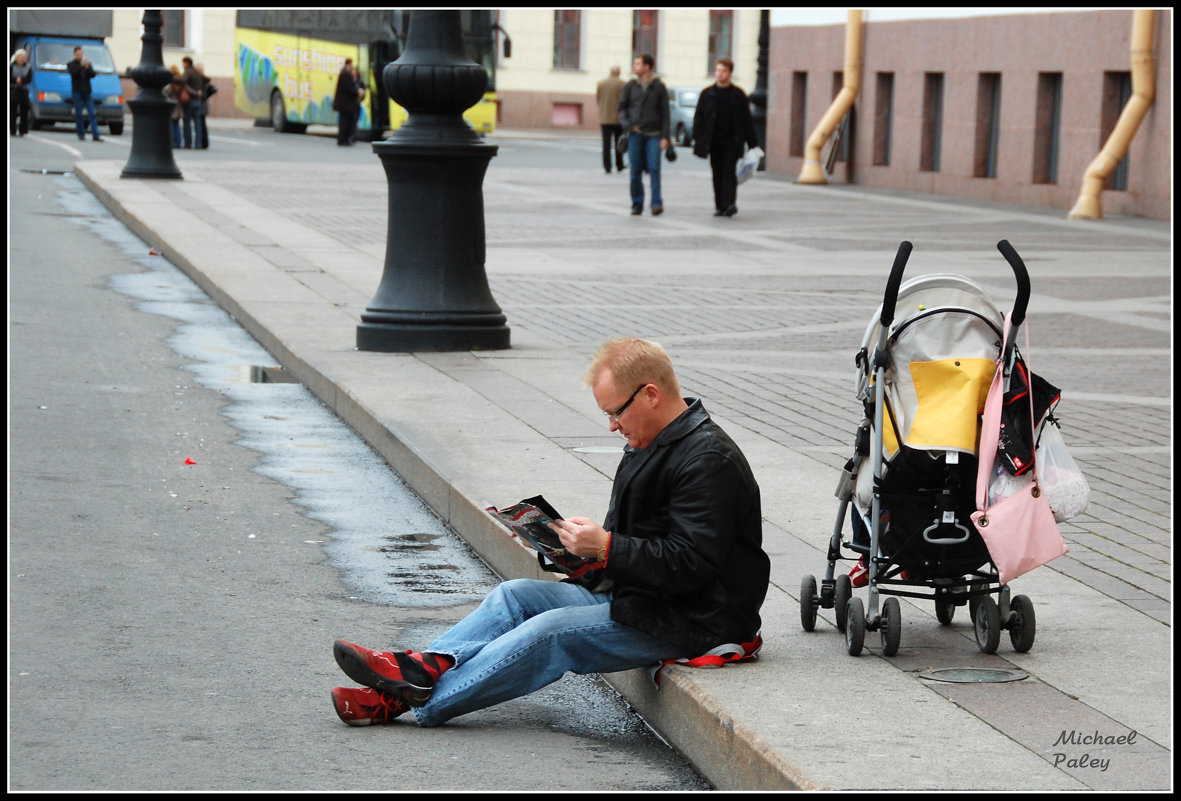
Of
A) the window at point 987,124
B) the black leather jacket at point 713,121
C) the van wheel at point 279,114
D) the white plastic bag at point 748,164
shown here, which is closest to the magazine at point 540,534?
the black leather jacket at point 713,121

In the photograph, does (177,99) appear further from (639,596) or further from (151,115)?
(639,596)

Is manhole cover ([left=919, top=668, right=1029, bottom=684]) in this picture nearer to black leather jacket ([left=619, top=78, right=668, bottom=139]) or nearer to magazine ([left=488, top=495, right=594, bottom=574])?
magazine ([left=488, top=495, right=594, bottom=574])

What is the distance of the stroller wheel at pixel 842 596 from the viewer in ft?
16.7

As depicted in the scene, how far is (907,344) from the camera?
16.3ft

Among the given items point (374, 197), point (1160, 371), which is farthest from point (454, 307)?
point (374, 197)

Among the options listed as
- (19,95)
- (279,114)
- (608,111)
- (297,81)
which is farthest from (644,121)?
(279,114)

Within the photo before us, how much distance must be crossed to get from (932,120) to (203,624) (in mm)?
24304

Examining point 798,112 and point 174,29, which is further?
point 174,29

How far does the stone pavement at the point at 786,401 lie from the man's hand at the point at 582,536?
0.43m

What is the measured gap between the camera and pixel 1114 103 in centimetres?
2417

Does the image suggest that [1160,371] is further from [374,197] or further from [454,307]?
[374,197]

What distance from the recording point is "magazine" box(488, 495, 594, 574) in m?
4.59

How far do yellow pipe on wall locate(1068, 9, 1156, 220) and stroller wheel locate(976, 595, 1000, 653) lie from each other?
1896cm

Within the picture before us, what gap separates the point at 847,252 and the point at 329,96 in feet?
88.7
